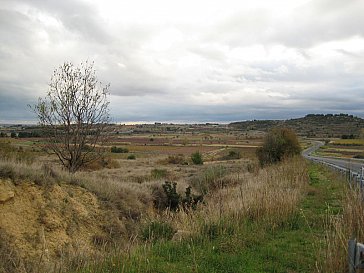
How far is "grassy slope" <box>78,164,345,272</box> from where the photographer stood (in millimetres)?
6094

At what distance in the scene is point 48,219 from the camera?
1306 centimetres

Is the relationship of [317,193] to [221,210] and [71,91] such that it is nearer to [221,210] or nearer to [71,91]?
[221,210]

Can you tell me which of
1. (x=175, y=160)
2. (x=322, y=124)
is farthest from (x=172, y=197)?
(x=322, y=124)

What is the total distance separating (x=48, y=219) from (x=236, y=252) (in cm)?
877

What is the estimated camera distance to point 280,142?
108 feet

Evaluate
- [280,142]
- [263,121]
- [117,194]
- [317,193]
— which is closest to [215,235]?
[317,193]

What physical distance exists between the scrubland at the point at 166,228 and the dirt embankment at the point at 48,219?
0.13 feet

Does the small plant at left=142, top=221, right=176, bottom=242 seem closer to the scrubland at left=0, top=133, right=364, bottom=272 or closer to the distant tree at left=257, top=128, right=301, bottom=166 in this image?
the scrubland at left=0, top=133, right=364, bottom=272

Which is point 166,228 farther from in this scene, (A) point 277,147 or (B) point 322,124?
(B) point 322,124

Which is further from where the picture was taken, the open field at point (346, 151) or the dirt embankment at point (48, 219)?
the open field at point (346, 151)

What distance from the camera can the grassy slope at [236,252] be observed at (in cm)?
609

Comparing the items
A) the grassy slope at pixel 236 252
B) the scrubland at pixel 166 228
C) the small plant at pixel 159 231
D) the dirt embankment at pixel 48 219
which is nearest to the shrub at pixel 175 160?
the scrubland at pixel 166 228

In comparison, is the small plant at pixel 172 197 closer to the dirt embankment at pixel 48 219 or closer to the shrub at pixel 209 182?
the shrub at pixel 209 182

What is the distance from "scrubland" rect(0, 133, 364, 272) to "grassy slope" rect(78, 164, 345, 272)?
2 centimetres
